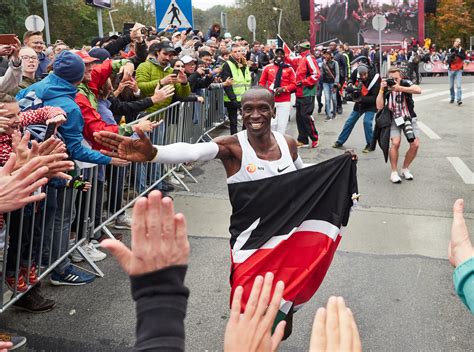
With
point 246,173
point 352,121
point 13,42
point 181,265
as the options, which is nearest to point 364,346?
point 246,173

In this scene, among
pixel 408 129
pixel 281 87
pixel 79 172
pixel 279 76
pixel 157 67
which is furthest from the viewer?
pixel 279 76

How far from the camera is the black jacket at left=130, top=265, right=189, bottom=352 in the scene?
1279 mm

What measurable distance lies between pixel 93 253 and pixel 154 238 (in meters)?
4.54

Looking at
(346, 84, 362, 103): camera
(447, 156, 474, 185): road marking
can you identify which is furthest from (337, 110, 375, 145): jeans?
(447, 156, 474, 185): road marking

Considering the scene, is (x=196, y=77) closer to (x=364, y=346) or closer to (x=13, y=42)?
(x=13, y=42)

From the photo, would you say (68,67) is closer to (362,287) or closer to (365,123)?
(362,287)

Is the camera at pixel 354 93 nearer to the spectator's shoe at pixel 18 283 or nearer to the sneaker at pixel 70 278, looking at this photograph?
the sneaker at pixel 70 278

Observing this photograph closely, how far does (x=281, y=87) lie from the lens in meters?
10.2

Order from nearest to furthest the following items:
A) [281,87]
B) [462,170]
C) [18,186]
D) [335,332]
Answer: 1. [335,332]
2. [18,186]
3. [462,170]
4. [281,87]

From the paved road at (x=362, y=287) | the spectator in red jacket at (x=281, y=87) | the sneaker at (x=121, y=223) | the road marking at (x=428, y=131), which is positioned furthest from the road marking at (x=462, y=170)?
the sneaker at (x=121, y=223)

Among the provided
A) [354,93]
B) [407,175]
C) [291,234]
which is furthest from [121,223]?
[354,93]

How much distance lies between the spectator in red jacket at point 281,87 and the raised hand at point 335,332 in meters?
8.93

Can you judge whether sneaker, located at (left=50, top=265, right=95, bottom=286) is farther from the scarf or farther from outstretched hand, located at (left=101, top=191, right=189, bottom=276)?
the scarf

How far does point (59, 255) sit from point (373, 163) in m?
6.55
